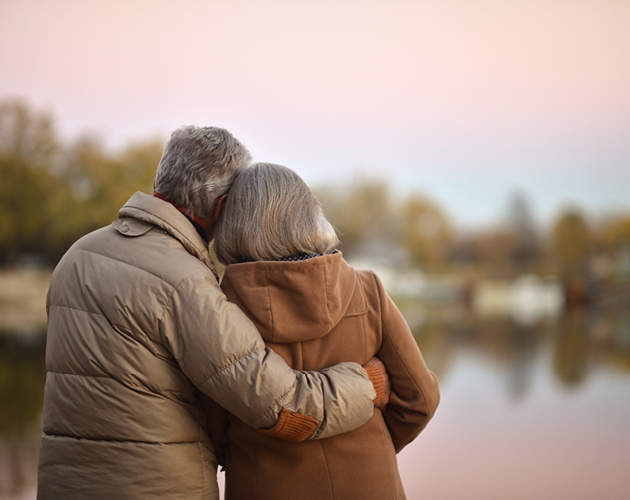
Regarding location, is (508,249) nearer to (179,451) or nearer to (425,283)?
(425,283)

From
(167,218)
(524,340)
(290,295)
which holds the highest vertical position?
(167,218)

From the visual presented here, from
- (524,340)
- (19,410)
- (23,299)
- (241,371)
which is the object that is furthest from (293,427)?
(23,299)

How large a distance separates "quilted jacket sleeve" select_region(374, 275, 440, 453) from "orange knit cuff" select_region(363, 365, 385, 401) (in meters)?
0.05

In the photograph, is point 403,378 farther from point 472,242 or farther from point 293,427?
point 472,242

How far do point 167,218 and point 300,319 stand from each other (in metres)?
0.36

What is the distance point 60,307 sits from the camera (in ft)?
3.90

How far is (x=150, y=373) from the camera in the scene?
3.82ft

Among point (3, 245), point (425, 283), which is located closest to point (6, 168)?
point (3, 245)

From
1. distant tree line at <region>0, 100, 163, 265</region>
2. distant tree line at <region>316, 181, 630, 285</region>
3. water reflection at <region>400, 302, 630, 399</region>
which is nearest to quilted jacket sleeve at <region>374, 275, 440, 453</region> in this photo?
water reflection at <region>400, 302, 630, 399</region>

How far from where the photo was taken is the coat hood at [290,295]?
1164 mm

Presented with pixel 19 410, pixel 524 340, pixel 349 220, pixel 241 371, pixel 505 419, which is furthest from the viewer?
pixel 349 220

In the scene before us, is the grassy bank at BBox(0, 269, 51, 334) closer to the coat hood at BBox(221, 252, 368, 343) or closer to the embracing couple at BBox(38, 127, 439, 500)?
the embracing couple at BBox(38, 127, 439, 500)

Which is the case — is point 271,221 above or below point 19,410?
above

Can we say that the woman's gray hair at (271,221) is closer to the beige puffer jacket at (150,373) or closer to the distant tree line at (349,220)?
the beige puffer jacket at (150,373)
